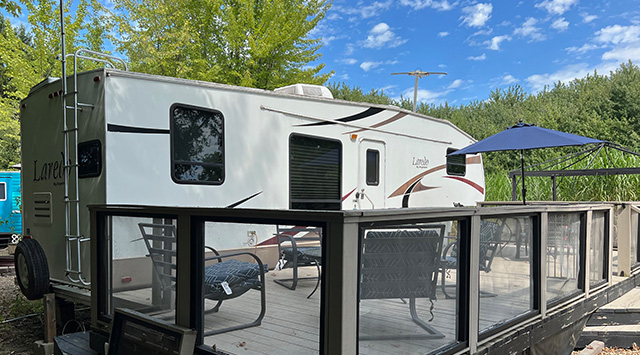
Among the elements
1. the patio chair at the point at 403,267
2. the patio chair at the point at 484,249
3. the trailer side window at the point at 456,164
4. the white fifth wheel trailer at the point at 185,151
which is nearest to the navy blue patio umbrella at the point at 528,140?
the white fifth wheel trailer at the point at 185,151

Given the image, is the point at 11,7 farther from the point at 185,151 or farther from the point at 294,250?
the point at 294,250

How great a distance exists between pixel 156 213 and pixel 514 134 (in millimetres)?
4582

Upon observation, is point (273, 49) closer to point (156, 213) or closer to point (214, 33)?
point (214, 33)

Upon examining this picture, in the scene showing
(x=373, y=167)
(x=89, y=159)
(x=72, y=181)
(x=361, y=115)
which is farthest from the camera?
(x=373, y=167)

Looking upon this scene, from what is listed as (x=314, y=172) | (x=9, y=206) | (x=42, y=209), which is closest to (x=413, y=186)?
(x=314, y=172)

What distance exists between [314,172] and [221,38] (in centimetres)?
854

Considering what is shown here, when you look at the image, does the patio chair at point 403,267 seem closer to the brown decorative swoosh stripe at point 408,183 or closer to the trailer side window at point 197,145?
the trailer side window at point 197,145

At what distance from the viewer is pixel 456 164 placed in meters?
9.20

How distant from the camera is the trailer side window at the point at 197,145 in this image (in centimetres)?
501

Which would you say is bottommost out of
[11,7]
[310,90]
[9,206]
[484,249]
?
[9,206]

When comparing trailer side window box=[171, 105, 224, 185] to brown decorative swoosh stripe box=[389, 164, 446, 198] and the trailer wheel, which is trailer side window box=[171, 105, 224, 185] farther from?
brown decorative swoosh stripe box=[389, 164, 446, 198]

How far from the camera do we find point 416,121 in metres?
7.90

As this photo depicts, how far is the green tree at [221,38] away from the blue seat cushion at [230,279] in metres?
9.87

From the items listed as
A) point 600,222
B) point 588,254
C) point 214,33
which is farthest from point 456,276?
point 214,33
